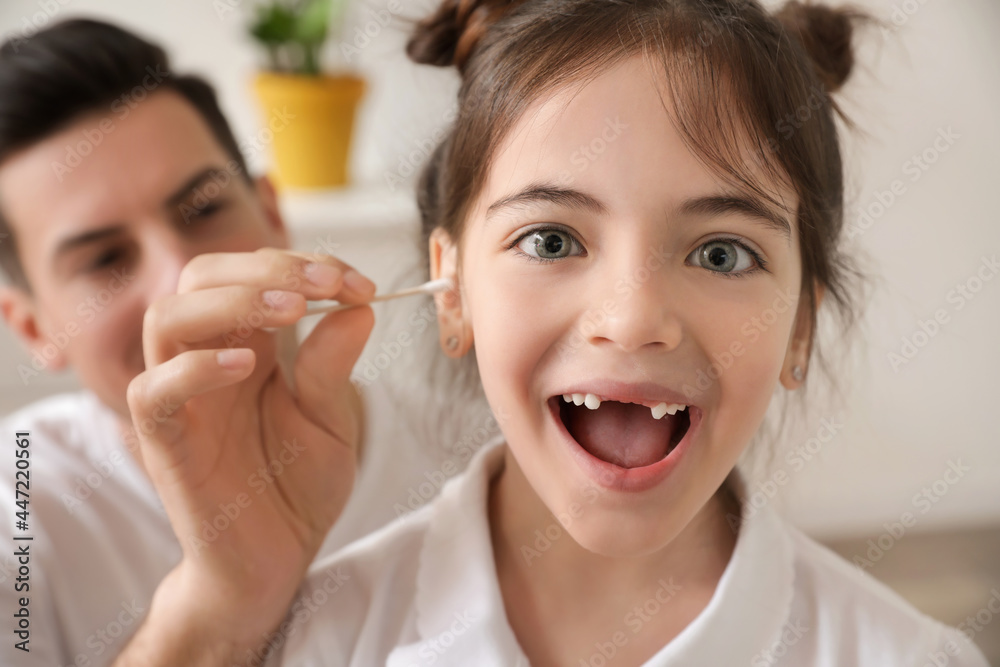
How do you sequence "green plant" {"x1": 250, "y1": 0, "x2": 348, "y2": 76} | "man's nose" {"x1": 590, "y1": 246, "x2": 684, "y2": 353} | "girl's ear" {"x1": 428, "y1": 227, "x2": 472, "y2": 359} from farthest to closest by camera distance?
"green plant" {"x1": 250, "y1": 0, "x2": 348, "y2": 76} < "girl's ear" {"x1": 428, "y1": 227, "x2": 472, "y2": 359} < "man's nose" {"x1": 590, "y1": 246, "x2": 684, "y2": 353}

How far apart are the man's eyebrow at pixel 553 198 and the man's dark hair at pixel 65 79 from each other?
2.38ft

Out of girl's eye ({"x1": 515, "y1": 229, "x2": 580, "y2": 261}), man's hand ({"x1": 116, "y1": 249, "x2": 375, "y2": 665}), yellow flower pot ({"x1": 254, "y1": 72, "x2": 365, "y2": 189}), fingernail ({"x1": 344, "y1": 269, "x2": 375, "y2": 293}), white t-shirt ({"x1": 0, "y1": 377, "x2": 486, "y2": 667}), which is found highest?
girl's eye ({"x1": 515, "y1": 229, "x2": 580, "y2": 261})

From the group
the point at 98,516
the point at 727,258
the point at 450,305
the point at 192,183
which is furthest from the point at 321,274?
the point at 98,516

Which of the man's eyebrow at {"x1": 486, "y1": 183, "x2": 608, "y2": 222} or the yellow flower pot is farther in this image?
the yellow flower pot

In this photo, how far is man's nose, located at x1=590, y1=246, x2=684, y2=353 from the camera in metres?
0.71

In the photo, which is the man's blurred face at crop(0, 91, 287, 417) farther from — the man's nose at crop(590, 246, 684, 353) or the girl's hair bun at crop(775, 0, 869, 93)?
the girl's hair bun at crop(775, 0, 869, 93)

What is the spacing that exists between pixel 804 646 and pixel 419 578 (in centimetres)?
41

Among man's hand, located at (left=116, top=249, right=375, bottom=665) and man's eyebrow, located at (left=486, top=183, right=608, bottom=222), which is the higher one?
man's eyebrow, located at (left=486, top=183, right=608, bottom=222)

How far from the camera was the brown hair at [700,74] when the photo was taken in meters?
0.77

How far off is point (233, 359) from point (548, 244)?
0.32 metres

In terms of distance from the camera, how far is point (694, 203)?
74 cm

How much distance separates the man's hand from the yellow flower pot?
977 millimetres

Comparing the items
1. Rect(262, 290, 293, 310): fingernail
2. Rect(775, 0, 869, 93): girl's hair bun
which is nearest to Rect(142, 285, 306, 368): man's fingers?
Rect(262, 290, 293, 310): fingernail

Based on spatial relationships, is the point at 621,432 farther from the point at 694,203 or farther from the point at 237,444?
the point at 237,444
